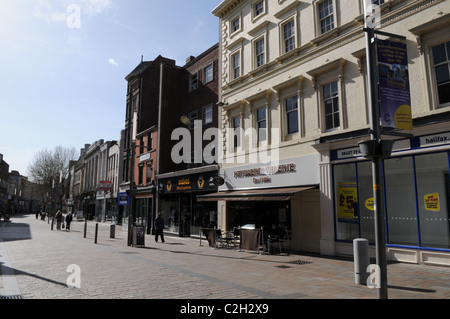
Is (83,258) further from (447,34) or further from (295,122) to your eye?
(447,34)

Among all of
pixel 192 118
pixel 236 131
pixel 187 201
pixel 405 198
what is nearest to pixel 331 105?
pixel 405 198

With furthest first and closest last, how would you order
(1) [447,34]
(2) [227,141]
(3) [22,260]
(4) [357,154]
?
(2) [227,141]
(4) [357,154]
(3) [22,260]
(1) [447,34]

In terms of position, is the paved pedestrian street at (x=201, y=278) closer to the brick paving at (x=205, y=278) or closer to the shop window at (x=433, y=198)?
the brick paving at (x=205, y=278)

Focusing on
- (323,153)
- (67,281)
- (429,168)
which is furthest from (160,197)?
(429,168)

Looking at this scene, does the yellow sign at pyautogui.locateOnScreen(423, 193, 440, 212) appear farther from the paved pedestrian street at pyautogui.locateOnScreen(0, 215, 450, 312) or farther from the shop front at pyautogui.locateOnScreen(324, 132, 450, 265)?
the paved pedestrian street at pyautogui.locateOnScreen(0, 215, 450, 312)

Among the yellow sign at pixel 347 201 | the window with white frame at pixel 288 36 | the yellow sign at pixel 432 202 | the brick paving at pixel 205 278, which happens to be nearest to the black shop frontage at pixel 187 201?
the brick paving at pixel 205 278

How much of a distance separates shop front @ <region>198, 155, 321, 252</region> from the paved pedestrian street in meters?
1.81

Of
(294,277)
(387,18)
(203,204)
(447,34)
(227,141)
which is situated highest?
(387,18)

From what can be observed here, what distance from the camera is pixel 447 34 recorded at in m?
10.3

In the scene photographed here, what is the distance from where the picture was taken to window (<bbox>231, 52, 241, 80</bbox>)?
19.5 meters

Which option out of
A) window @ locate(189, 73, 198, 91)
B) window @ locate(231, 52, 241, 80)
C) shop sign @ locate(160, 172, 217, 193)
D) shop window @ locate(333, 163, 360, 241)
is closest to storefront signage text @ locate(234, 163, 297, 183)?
shop window @ locate(333, 163, 360, 241)

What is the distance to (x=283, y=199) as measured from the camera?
13.1 meters

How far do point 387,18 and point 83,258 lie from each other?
1450cm

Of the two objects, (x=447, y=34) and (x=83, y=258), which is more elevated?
(x=447, y=34)
